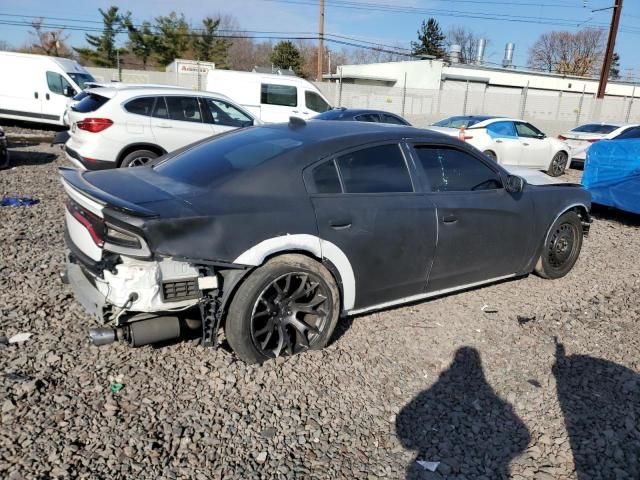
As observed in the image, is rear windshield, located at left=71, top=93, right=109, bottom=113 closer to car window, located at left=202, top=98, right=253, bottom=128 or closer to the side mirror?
car window, located at left=202, top=98, right=253, bottom=128

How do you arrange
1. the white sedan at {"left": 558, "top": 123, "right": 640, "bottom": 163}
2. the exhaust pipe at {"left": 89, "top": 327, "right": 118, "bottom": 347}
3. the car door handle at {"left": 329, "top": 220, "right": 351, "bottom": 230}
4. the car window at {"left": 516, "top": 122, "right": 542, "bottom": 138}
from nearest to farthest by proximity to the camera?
1. the exhaust pipe at {"left": 89, "top": 327, "right": 118, "bottom": 347}
2. the car door handle at {"left": 329, "top": 220, "right": 351, "bottom": 230}
3. the car window at {"left": 516, "top": 122, "right": 542, "bottom": 138}
4. the white sedan at {"left": 558, "top": 123, "right": 640, "bottom": 163}

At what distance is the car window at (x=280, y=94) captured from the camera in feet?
52.5

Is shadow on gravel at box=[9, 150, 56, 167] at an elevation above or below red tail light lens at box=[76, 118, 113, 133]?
below

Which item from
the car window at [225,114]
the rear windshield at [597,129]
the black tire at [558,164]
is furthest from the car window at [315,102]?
the rear windshield at [597,129]

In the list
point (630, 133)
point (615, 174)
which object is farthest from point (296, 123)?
point (630, 133)

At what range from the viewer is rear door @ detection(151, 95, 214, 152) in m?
9.00

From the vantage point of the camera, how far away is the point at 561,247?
536 centimetres

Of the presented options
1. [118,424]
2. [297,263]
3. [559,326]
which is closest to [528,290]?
[559,326]

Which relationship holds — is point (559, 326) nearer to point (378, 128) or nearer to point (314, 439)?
point (378, 128)

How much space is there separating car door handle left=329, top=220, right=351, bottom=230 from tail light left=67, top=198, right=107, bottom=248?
4.62ft

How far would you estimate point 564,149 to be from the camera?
14109mm

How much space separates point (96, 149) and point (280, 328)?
6235 mm

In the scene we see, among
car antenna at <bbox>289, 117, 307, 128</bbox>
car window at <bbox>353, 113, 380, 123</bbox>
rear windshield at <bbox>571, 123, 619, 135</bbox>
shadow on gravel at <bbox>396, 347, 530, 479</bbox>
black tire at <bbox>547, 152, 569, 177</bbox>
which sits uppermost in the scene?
car antenna at <bbox>289, 117, 307, 128</bbox>

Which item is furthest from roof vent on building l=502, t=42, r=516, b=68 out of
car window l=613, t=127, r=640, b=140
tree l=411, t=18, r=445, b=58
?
car window l=613, t=127, r=640, b=140
